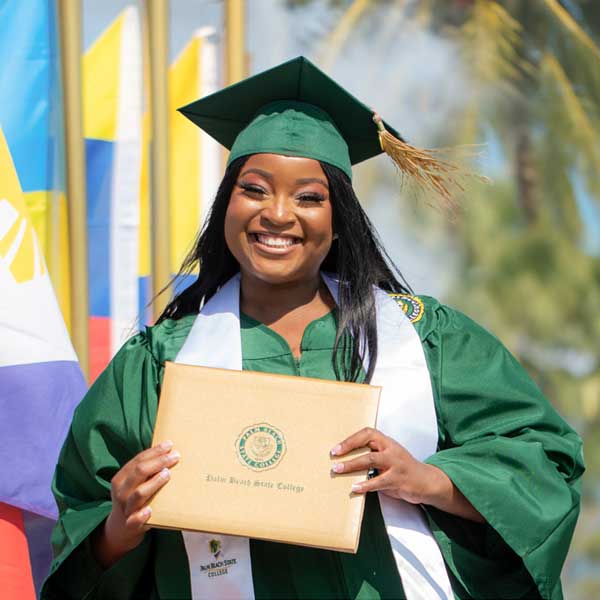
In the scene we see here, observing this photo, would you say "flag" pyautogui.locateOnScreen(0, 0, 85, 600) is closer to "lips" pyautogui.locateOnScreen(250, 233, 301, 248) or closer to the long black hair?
the long black hair

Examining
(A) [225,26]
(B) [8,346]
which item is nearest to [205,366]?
(B) [8,346]

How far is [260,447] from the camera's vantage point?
247 cm

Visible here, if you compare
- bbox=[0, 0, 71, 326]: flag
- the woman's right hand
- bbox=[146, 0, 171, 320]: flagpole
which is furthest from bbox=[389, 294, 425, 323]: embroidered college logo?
bbox=[146, 0, 171, 320]: flagpole

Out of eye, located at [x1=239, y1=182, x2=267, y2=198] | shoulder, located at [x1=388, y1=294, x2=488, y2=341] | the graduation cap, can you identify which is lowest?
shoulder, located at [x1=388, y1=294, x2=488, y2=341]

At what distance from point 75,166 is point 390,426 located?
180cm

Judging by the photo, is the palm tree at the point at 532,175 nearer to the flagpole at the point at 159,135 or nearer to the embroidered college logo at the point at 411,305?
the flagpole at the point at 159,135

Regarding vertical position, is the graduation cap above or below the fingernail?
above

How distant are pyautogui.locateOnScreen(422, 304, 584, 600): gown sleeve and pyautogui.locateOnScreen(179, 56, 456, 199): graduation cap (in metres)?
0.42

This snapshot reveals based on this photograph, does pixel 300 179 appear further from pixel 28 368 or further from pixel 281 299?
pixel 28 368

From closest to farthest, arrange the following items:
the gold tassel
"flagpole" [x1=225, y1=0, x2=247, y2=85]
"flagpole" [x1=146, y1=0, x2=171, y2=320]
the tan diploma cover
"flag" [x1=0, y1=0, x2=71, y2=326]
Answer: the tan diploma cover
the gold tassel
"flag" [x1=0, y1=0, x2=71, y2=326]
"flagpole" [x1=146, y1=0, x2=171, y2=320]
"flagpole" [x1=225, y1=0, x2=247, y2=85]

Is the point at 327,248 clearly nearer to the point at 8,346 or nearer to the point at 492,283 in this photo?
the point at 8,346

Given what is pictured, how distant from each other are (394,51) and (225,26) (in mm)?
7847

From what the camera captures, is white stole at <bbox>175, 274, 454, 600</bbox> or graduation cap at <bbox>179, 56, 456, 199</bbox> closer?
white stole at <bbox>175, 274, 454, 600</bbox>

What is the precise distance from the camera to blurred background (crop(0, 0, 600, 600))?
521cm
